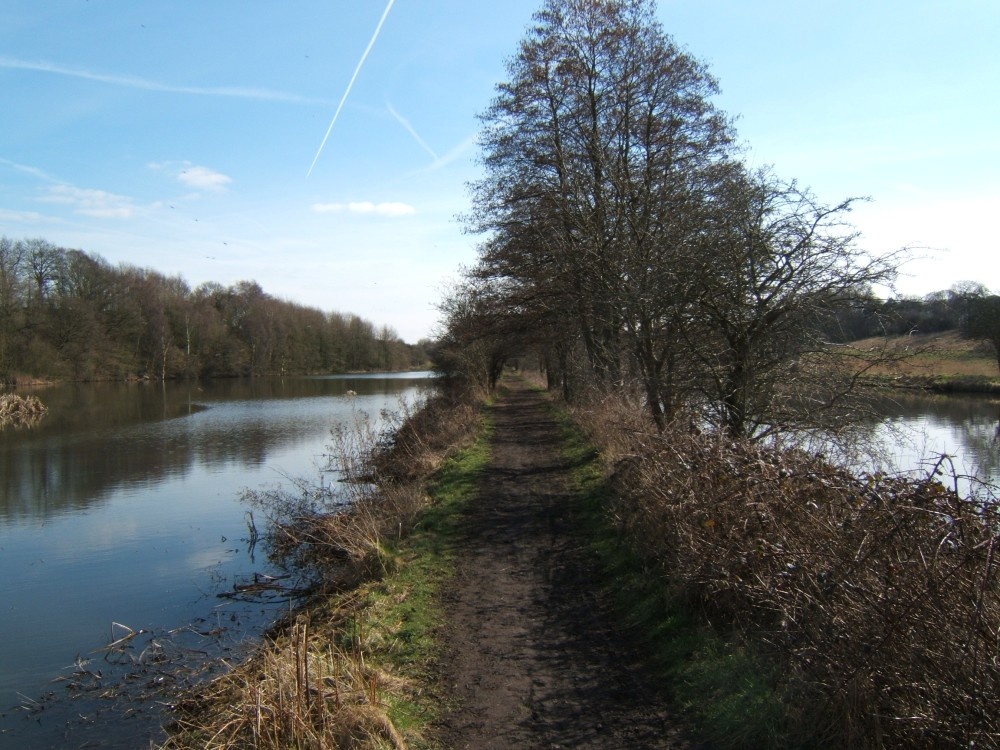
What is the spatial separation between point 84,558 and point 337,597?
6.31 meters

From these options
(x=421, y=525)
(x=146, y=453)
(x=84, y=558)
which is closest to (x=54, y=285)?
(x=146, y=453)

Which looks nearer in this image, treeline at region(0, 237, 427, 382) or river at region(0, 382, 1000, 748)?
river at region(0, 382, 1000, 748)

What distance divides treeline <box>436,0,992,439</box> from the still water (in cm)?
664

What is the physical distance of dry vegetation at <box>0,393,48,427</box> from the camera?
A: 33281 millimetres

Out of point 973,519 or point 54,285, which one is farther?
point 54,285

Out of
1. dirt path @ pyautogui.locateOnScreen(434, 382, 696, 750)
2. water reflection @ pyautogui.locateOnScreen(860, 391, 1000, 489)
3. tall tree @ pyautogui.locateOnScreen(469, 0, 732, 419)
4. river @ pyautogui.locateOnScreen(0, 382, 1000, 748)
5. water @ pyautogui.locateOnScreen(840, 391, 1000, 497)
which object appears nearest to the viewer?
dirt path @ pyautogui.locateOnScreen(434, 382, 696, 750)

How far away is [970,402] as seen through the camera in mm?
29406

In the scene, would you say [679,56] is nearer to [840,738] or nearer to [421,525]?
[421,525]

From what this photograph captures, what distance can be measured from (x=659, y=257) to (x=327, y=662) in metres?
7.52

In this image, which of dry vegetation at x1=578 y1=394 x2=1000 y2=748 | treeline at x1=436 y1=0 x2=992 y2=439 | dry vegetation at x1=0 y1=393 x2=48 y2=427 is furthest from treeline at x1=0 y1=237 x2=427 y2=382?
dry vegetation at x1=578 y1=394 x2=1000 y2=748

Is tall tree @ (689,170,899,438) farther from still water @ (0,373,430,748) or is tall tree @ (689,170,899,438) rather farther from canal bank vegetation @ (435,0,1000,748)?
still water @ (0,373,430,748)

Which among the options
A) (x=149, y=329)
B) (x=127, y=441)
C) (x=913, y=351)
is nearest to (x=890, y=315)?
(x=913, y=351)

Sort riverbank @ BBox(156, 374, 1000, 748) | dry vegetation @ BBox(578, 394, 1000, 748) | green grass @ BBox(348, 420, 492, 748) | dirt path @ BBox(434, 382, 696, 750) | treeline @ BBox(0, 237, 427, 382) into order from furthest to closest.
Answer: treeline @ BBox(0, 237, 427, 382) < green grass @ BBox(348, 420, 492, 748) < dirt path @ BBox(434, 382, 696, 750) < riverbank @ BBox(156, 374, 1000, 748) < dry vegetation @ BBox(578, 394, 1000, 748)

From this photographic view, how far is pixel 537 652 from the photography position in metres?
5.46
